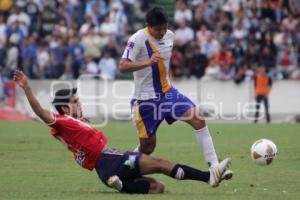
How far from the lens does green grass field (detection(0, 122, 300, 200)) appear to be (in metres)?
11.5

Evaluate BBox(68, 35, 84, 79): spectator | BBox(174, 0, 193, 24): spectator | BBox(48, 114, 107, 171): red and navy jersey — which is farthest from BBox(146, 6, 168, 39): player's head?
BBox(174, 0, 193, 24): spectator

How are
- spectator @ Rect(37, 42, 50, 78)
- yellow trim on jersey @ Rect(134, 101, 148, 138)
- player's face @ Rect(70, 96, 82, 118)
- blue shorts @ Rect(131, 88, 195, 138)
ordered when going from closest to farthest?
1. player's face @ Rect(70, 96, 82, 118)
2. blue shorts @ Rect(131, 88, 195, 138)
3. yellow trim on jersey @ Rect(134, 101, 148, 138)
4. spectator @ Rect(37, 42, 50, 78)

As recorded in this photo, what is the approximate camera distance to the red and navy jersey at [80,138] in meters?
11.6

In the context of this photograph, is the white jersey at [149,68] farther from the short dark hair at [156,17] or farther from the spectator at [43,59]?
the spectator at [43,59]

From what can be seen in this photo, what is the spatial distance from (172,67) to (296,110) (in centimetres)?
442

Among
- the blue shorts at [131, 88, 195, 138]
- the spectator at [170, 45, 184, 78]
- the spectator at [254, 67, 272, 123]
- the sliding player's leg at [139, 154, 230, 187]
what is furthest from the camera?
the spectator at [170, 45, 184, 78]

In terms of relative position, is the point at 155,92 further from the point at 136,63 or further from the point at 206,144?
the point at 206,144

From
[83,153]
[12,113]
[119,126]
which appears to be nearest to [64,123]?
[83,153]

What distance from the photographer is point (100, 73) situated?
31250mm

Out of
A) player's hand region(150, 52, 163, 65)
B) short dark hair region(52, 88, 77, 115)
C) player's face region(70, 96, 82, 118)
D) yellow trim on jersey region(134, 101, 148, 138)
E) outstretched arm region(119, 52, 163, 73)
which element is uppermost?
player's hand region(150, 52, 163, 65)

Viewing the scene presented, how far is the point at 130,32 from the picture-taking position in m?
34.0

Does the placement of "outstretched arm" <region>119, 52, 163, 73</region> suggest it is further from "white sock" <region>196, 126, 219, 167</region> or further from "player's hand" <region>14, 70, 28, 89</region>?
"player's hand" <region>14, 70, 28, 89</region>

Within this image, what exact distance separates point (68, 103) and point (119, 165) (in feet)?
3.38

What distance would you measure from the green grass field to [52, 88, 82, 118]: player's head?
1.01 metres
